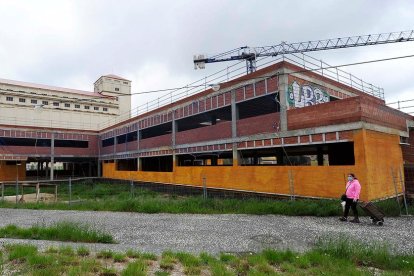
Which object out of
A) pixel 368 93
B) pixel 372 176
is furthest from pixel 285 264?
pixel 368 93

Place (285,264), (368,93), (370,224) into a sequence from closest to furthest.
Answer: (285,264) < (370,224) < (368,93)

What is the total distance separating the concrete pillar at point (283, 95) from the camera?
683 inches

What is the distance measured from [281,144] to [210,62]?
41.1 meters

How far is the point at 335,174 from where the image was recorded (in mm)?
14305

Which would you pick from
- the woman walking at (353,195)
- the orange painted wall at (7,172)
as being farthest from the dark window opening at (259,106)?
the orange painted wall at (7,172)

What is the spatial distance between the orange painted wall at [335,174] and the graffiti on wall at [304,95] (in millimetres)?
4369

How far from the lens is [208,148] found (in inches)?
934

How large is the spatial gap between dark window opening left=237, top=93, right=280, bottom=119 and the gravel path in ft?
30.6

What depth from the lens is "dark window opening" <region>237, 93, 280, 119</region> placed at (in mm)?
19312

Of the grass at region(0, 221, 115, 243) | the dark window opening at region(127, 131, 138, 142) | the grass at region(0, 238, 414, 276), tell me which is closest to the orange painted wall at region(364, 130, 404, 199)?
the grass at region(0, 238, 414, 276)

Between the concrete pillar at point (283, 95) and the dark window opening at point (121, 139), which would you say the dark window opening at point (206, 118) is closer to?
the concrete pillar at point (283, 95)

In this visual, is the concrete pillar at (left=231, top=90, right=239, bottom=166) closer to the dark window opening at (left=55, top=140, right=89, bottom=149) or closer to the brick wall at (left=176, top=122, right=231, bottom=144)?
the brick wall at (left=176, top=122, right=231, bottom=144)

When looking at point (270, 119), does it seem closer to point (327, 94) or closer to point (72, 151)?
point (327, 94)

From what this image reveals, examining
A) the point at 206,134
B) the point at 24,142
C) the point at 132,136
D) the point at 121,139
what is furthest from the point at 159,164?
the point at 24,142
